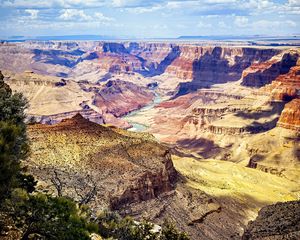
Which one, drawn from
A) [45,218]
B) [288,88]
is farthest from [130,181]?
[288,88]

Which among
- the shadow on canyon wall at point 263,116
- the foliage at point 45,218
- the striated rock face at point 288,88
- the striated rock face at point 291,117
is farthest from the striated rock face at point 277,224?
the striated rock face at point 288,88

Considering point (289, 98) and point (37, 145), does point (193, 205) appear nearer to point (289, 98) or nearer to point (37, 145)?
point (37, 145)

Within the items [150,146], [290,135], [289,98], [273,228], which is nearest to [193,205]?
[150,146]

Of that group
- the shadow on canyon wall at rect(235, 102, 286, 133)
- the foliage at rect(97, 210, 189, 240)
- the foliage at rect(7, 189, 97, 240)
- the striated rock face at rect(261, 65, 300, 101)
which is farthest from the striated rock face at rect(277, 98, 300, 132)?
the foliage at rect(7, 189, 97, 240)

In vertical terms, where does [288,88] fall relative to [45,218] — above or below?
below

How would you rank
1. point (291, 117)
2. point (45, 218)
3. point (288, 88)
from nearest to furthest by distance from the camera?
point (45, 218)
point (291, 117)
point (288, 88)

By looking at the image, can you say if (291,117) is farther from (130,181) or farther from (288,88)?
(130,181)

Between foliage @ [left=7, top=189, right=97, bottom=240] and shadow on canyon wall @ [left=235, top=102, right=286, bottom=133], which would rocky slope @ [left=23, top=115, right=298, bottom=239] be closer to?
foliage @ [left=7, top=189, right=97, bottom=240]
